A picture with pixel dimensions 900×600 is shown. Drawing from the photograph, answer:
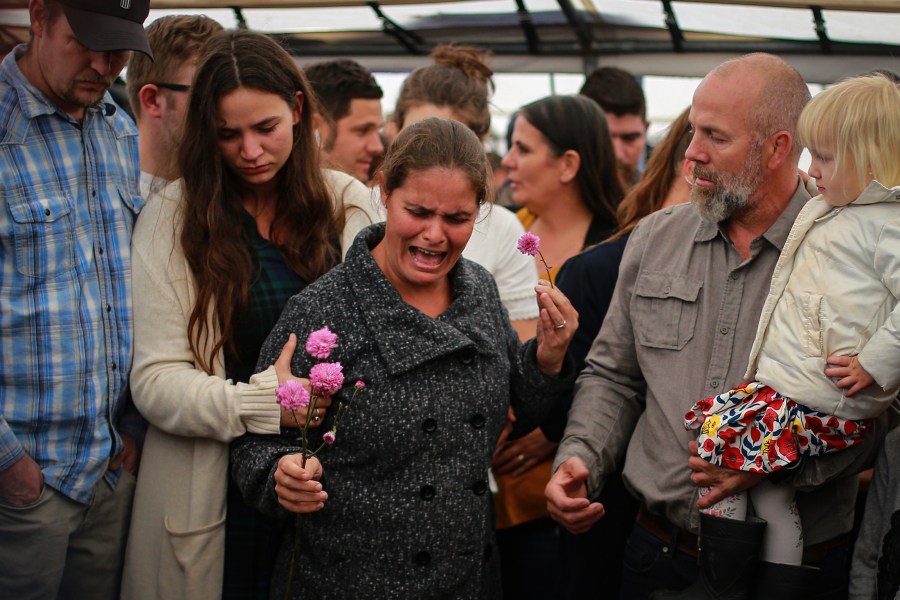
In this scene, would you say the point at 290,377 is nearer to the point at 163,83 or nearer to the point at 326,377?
the point at 326,377

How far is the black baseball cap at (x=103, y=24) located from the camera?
97.5 inches

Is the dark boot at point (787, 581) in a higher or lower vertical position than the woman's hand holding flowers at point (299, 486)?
lower

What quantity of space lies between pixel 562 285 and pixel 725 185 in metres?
0.82

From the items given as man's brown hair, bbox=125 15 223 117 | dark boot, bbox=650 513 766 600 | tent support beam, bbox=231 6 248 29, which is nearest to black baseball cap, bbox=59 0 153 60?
man's brown hair, bbox=125 15 223 117

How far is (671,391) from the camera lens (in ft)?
8.68

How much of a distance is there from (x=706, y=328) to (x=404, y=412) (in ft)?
2.82

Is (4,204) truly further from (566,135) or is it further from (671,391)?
(566,135)

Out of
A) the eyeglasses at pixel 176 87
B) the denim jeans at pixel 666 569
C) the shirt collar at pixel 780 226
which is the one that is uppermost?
the eyeglasses at pixel 176 87

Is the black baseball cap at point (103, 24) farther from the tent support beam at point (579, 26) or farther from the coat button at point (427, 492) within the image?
the tent support beam at point (579, 26)

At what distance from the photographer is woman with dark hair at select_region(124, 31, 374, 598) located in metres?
2.57

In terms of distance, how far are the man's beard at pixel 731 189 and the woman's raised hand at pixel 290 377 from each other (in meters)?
1.14

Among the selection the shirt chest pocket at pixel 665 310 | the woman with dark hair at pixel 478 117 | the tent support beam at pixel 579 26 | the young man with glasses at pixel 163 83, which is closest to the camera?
the shirt chest pocket at pixel 665 310

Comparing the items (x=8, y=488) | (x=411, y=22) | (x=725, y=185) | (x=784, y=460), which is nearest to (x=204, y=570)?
(x=8, y=488)

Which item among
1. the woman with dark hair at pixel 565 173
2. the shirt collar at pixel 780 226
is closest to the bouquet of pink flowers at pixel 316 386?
the shirt collar at pixel 780 226
